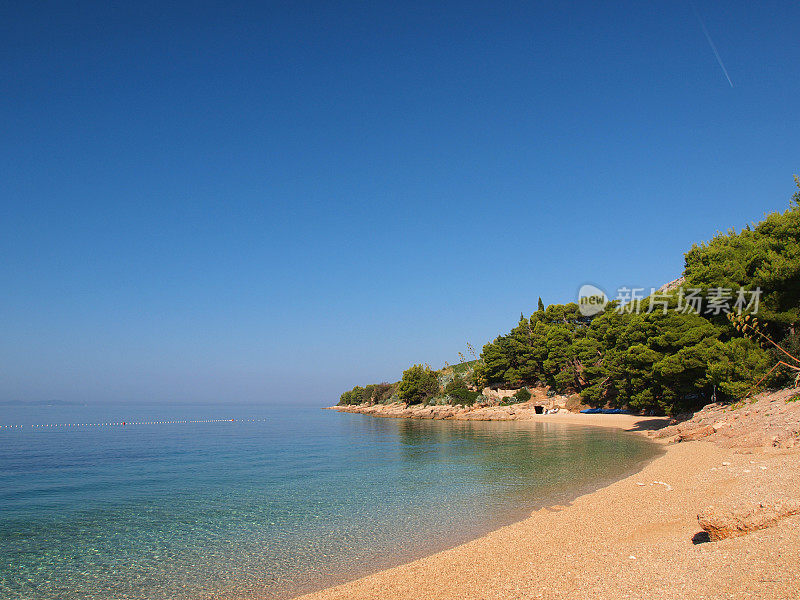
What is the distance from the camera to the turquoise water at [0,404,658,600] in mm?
10633

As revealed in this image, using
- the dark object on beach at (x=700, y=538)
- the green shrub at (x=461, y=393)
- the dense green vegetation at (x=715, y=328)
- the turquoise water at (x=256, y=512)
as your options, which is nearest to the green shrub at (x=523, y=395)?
the green shrub at (x=461, y=393)

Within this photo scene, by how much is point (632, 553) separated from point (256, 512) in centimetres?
1272

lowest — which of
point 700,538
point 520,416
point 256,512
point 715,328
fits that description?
point 520,416

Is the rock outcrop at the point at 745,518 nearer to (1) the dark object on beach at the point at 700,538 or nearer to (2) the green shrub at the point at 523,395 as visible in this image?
(1) the dark object on beach at the point at 700,538

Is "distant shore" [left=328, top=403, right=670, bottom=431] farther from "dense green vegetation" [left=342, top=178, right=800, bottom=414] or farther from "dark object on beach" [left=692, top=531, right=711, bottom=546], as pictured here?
"dark object on beach" [left=692, top=531, right=711, bottom=546]

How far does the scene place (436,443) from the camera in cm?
3972

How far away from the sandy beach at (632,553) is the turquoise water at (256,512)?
147cm

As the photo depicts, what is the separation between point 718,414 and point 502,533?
23.7 metres

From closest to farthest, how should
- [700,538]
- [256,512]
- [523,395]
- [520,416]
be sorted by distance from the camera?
[700,538] → [256,512] → [520,416] → [523,395]

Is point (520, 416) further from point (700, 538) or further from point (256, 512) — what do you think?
point (700, 538)

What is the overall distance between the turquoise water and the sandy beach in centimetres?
147

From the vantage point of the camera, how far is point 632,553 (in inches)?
348

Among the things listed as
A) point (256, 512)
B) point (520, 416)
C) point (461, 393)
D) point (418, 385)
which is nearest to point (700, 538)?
point (256, 512)

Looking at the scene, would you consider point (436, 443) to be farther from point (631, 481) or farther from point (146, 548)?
point (146, 548)
